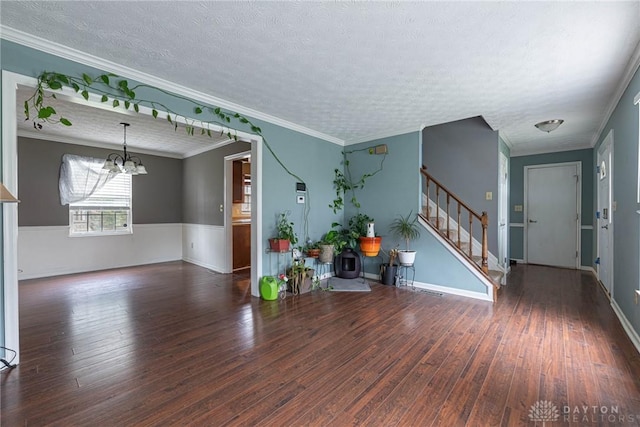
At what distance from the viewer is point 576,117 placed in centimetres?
376

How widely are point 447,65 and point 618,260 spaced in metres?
2.78

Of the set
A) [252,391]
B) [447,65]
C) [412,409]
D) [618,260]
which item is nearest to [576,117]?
[618,260]

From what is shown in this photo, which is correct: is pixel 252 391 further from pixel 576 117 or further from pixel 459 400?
pixel 576 117

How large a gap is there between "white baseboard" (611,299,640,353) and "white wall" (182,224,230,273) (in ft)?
16.8

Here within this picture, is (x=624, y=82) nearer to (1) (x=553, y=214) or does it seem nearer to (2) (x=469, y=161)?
(2) (x=469, y=161)

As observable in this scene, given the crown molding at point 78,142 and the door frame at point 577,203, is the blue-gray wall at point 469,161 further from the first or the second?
the crown molding at point 78,142

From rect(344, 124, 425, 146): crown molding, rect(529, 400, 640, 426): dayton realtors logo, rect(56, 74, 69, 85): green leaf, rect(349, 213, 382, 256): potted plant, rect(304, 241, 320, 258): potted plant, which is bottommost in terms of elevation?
rect(529, 400, 640, 426): dayton realtors logo

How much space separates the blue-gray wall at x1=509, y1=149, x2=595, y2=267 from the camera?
536 cm

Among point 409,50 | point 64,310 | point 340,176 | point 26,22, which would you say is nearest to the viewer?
point 26,22

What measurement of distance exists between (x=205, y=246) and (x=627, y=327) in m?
6.03

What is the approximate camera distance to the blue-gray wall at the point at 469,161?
446cm

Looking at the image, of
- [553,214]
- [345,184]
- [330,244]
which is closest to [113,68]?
[330,244]

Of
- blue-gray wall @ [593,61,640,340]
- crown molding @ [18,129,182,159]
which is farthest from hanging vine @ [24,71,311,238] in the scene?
blue-gray wall @ [593,61,640,340]

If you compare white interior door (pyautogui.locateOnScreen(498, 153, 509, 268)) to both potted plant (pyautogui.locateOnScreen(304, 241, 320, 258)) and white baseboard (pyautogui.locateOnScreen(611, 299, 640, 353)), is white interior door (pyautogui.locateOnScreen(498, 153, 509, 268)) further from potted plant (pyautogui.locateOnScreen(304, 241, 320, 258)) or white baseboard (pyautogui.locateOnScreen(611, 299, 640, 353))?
potted plant (pyautogui.locateOnScreen(304, 241, 320, 258))
